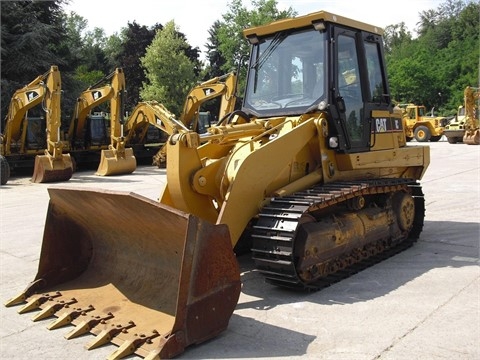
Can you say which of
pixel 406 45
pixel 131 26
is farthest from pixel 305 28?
pixel 406 45

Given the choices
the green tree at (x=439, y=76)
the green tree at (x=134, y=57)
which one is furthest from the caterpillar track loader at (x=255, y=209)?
the green tree at (x=439, y=76)

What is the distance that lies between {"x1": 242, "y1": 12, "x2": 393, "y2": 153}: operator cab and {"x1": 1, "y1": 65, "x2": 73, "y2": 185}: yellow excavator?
11.3m

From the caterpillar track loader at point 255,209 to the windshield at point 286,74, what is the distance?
15mm

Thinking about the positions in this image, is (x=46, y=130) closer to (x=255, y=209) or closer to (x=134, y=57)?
(x=255, y=209)

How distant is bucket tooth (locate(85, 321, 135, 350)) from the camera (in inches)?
157

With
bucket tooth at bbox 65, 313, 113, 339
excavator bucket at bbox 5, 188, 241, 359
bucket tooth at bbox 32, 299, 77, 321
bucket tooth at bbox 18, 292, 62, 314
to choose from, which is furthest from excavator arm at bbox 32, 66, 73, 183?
bucket tooth at bbox 65, 313, 113, 339

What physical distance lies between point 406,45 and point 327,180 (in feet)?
237

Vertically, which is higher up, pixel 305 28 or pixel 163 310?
pixel 305 28

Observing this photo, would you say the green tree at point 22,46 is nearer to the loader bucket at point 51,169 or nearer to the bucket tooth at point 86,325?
the loader bucket at point 51,169

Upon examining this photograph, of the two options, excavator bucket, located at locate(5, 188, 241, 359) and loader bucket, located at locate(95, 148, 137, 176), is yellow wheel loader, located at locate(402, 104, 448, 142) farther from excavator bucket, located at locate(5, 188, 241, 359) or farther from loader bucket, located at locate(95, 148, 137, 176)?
excavator bucket, located at locate(5, 188, 241, 359)

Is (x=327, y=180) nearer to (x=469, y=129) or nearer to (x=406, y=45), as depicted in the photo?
(x=469, y=129)

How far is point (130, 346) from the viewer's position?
384 centimetres

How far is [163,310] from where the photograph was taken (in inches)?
172

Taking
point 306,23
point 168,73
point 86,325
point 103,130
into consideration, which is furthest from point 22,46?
point 86,325
